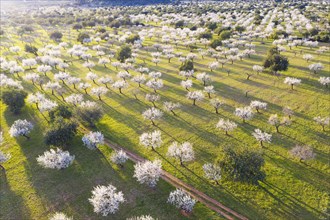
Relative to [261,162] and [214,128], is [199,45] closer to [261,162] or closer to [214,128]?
[214,128]

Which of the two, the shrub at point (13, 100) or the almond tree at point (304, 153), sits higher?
the almond tree at point (304, 153)

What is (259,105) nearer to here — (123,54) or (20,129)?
(20,129)

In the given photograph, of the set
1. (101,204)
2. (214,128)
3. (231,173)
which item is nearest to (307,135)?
(214,128)

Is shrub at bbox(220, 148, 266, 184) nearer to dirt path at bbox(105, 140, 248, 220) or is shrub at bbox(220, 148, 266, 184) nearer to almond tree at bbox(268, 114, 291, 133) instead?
dirt path at bbox(105, 140, 248, 220)

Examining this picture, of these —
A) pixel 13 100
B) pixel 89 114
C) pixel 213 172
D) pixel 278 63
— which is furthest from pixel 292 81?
pixel 13 100

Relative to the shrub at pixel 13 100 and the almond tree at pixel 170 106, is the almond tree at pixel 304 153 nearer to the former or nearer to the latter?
the almond tree at pixel 170 106

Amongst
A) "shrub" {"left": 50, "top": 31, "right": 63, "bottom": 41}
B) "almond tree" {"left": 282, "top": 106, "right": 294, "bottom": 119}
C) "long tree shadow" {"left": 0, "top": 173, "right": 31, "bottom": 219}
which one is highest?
"almond tree" {"left": 282, "top": 106, "right": 294, "bottom": 119}

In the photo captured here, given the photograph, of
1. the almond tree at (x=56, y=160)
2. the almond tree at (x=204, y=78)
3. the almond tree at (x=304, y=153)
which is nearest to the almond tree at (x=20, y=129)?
the almond tree at (x=56, y=160)

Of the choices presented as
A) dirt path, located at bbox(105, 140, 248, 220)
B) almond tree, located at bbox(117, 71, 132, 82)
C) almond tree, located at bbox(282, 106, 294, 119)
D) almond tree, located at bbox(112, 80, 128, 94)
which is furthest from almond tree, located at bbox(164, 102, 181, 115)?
almond tree, located at bbox(282, 106, 294, 119)
